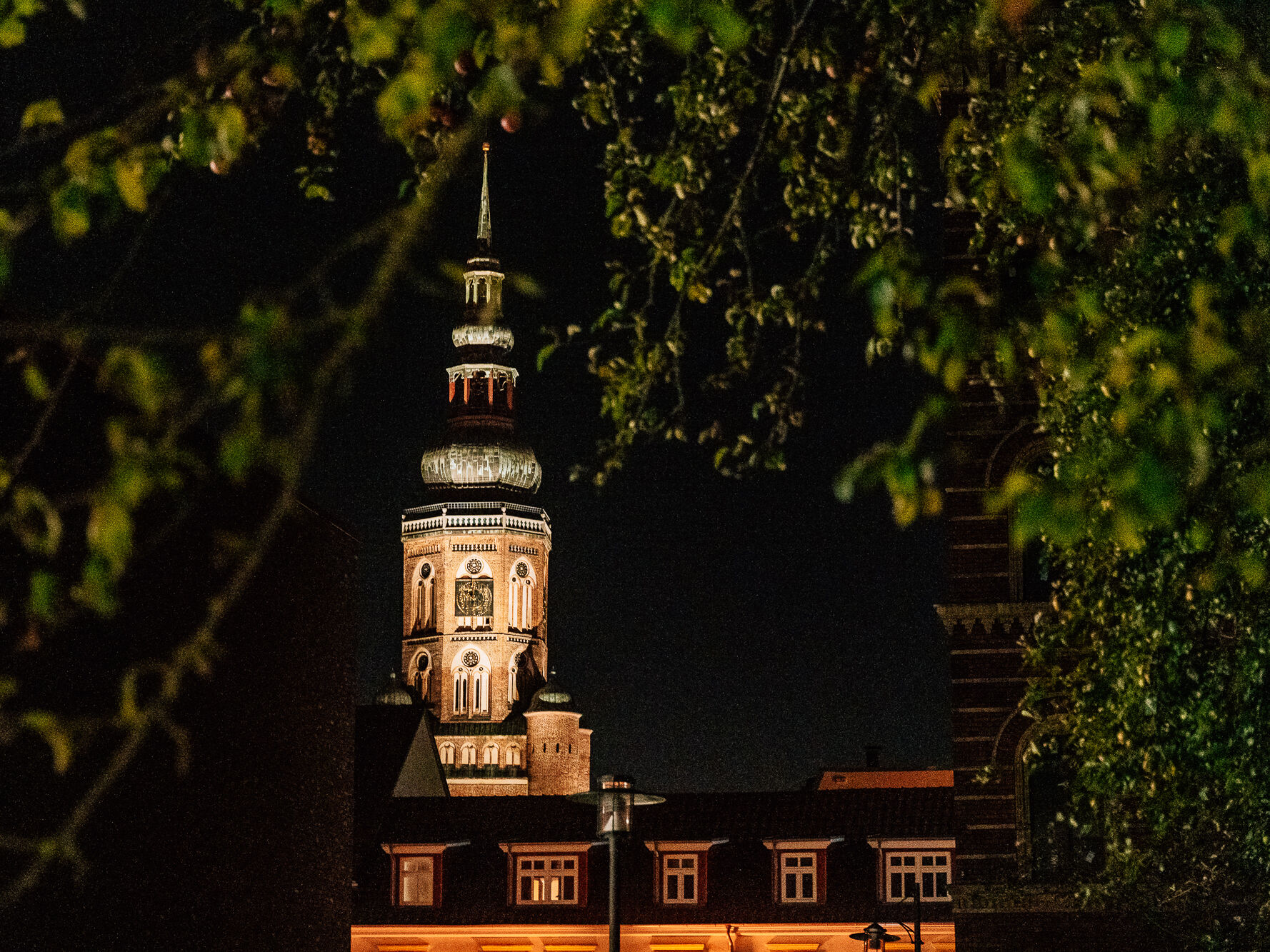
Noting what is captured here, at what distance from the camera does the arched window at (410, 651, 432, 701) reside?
5172 inches

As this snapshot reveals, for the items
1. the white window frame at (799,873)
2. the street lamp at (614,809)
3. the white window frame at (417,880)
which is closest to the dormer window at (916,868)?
the white window frame at (799,873)

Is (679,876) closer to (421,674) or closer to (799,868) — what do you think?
(799,868)

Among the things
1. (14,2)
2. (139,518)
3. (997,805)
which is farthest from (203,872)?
(14,2)

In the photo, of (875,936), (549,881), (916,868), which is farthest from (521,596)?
(875,936)

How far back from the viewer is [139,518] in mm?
23594

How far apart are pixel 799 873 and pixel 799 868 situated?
0.33 ft

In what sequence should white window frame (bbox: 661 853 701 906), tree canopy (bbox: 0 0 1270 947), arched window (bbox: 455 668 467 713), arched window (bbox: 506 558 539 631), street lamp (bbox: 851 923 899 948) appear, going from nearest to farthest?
tree canopy (bbox: 0 0 1270 947) → street lamp (bbox: 851 923 899 948) → white window frame (bbox: 661 853 701 906) → arched window (bbox: 455 668 467 713) → arched window (bbox: 506 558 539 631)

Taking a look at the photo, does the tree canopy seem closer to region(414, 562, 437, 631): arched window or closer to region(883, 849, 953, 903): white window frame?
region(883, 849, 953, 903): white window frame

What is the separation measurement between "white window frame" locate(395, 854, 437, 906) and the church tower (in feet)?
256

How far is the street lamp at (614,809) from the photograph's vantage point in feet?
66.6

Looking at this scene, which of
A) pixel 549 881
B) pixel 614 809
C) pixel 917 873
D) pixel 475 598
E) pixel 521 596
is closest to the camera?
pixel 614 809

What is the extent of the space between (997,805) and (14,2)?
2316cm

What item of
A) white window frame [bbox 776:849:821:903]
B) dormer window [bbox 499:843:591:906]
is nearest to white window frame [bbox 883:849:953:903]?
white window frame [bbox 776:849:821:903]

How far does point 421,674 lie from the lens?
13188cm
